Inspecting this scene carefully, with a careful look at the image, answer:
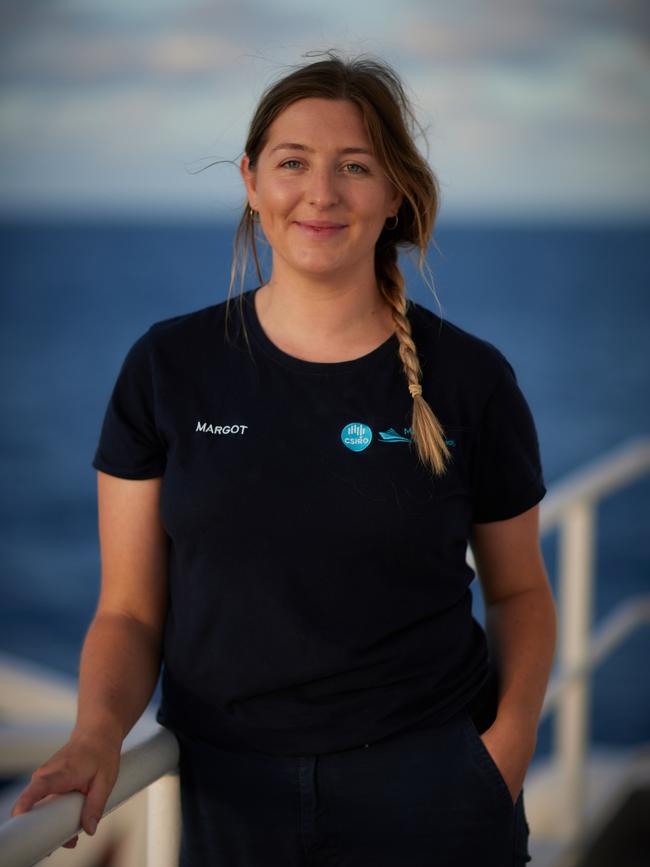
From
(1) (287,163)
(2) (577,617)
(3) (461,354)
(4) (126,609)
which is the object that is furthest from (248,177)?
(2) (577,617)

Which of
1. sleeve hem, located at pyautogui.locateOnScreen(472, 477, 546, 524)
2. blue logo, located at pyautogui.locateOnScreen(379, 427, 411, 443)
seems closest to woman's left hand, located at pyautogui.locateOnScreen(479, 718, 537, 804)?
sleeve hem, located at pyautogui.locateOnScreen(472, 477, 546, 524)

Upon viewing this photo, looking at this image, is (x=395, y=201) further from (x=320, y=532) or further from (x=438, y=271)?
(x=438, y=271)

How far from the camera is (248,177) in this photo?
5.39ft

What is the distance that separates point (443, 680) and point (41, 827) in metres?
0.58

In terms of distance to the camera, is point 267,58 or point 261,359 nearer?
point 261,359

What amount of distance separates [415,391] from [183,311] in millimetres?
52776

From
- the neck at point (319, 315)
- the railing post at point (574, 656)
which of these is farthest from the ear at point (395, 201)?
the railing post at point (574, 656)

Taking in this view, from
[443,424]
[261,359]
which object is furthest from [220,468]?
[443,424]

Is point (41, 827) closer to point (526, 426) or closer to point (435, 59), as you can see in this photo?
point (526, 426)

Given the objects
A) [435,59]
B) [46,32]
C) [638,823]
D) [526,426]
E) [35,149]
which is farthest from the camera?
[35,149]

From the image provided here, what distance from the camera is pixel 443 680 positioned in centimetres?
153

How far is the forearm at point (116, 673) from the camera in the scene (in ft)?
4.64

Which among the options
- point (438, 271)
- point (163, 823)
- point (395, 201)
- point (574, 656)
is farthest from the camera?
point (438, 271)

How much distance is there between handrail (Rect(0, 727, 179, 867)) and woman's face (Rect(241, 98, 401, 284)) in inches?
24.3
